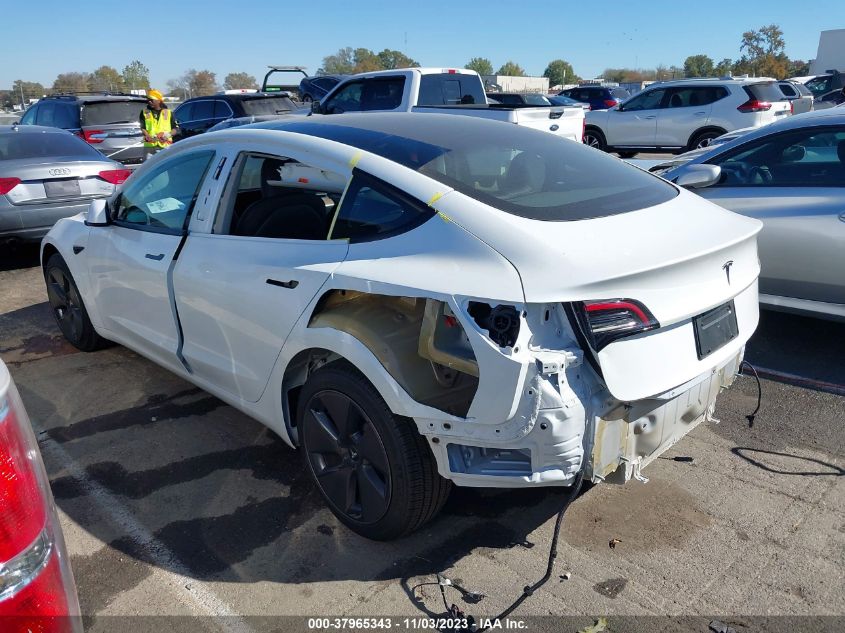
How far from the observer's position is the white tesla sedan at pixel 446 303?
2379 millimetres

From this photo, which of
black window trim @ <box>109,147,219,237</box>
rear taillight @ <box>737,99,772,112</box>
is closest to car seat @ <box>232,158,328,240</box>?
black window trim @ <box>109,147,219,237</box>

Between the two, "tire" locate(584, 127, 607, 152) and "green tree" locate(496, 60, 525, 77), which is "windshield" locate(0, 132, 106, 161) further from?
"green tree" locate(496, 60, 525, 77)

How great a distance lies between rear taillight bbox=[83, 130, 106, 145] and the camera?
11.5 meters

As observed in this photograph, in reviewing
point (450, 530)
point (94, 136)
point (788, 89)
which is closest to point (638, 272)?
point (450, 530)

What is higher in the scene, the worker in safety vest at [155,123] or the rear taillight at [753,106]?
the worker in safety vest at [155,123]

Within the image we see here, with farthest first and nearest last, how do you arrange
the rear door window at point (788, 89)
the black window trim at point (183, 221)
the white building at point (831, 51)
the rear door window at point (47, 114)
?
the white building at point (831, 51) → the rear door window at point (788, 89) → the rear door window at point (47, 114) → the black window trim at point (183, 221)

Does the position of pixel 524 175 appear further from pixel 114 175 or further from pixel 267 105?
pixel 267 105

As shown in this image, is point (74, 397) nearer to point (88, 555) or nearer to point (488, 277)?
point (88, 555)

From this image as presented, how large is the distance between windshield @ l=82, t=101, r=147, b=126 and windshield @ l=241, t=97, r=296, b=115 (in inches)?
91.8

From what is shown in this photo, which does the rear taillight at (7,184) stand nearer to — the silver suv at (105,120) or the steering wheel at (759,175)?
the silver suv at (105,120)

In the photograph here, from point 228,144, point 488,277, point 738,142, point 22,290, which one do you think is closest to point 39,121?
point 22,290

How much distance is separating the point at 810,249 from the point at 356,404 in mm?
3398

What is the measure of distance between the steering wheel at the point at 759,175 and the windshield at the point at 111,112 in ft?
33.2

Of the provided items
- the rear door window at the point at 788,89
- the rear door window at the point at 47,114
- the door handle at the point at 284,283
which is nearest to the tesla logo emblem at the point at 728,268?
the door handle at the point at 284,283
